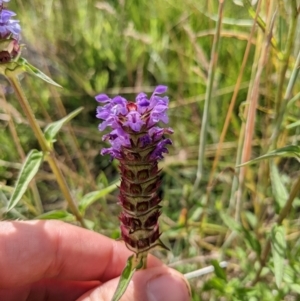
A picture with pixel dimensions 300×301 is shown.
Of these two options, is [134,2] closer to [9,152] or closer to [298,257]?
[9,152]

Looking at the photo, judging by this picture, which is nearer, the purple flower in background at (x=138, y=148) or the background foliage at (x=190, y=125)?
the purple flower in background at (x=138, y=148)

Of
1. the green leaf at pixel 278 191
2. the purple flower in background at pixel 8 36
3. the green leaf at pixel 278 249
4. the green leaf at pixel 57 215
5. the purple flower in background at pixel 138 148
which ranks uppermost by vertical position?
the purple flower in background at pixel 8 36

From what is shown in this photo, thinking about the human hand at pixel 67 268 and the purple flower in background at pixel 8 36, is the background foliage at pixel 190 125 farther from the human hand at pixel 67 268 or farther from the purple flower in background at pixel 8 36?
the purple flower in background at pixel 8 36

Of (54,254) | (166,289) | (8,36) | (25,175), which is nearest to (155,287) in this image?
(166,289)

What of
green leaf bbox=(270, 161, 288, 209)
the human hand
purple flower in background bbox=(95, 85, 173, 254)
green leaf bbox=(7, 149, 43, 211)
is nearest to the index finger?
the human hand

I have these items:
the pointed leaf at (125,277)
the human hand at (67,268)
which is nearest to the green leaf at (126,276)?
the pointed leaf at (125,277)

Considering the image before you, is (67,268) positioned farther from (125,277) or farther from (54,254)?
(125,277)
